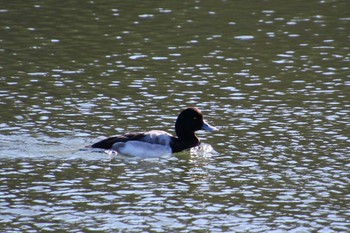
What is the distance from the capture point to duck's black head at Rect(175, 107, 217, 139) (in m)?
23.8

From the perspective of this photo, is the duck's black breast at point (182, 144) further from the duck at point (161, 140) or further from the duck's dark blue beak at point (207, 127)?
the duck's dark blue beak at point (207, 127)

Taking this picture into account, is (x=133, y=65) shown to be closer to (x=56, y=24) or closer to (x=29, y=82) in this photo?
(x=29, y=82)

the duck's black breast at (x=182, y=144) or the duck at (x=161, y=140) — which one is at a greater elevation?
the duck at (x=161, y=140)

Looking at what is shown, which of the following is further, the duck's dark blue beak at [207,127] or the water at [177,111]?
the duck's dark blue beak at [207,127]

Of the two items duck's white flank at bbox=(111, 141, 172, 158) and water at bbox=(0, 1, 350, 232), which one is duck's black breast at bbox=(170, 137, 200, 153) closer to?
duck's white flank at bbox=(111, 141, 172, 158)

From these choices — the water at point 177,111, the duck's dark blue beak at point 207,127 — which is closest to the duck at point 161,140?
the duck's dark blue beak at point 207,127

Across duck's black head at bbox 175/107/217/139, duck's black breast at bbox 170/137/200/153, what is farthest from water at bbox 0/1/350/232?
duck's black head at bbox 175/107/217/139

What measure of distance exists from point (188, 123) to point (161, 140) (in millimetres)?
1039

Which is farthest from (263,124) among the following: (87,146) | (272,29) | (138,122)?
(272,29)

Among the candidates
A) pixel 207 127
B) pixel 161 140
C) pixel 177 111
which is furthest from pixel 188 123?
pixel 177 111

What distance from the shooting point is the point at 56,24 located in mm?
37875

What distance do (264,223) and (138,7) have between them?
24847 mm

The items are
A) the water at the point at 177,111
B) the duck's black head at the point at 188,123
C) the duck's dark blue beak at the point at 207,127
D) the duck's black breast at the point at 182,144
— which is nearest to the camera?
the water at the point at 177,111

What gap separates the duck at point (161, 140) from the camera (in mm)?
22484
